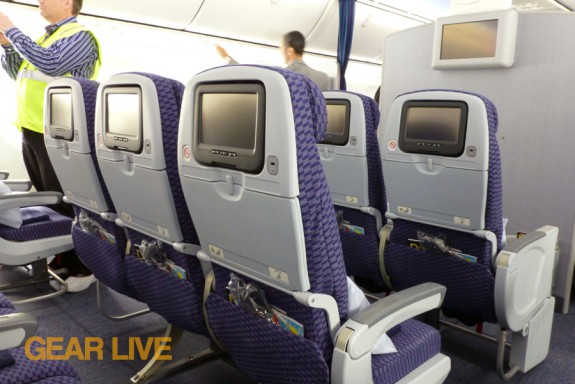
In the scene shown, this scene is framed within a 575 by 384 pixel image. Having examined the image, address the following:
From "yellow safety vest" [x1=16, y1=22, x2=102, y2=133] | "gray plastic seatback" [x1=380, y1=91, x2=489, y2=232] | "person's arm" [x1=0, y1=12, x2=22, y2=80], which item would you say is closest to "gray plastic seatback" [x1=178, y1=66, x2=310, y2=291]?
"gray plastic seatback" [x1=380, y1=91, x2=489, y2=232]

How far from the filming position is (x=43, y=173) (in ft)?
11.7

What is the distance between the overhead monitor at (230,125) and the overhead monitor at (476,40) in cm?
291

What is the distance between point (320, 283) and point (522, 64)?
3.05 meters

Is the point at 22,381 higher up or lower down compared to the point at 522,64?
lower down

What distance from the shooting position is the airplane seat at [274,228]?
1.29 m

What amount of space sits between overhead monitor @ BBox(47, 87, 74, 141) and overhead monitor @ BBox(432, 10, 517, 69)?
290 centimetres

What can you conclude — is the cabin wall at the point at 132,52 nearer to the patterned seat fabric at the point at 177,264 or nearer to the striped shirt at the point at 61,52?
the striped shirt at the point at 61,52

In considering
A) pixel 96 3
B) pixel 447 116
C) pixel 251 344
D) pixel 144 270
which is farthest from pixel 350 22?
pixel 251 344

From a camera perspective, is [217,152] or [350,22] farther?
[350,22]

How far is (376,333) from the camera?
4.88ft

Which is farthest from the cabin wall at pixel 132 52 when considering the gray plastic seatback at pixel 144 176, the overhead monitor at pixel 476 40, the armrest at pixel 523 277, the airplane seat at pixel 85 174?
the armrest at pixel 523 277

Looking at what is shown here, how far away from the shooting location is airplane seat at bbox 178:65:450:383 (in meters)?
1.29

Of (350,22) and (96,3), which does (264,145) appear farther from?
(350,22)

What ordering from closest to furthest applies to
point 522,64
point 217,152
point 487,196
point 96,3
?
1. point 217,152
2. point 487,196
3. point 522,64
4. point 96,3
